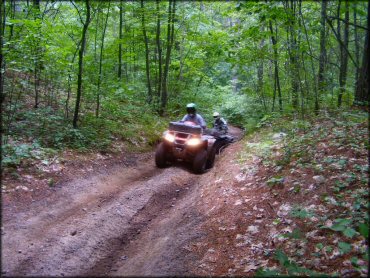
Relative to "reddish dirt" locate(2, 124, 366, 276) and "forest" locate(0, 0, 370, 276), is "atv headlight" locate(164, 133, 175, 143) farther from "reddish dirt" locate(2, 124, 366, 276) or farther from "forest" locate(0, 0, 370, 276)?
"reddish dirt" locate(2, 124, 366, 276)

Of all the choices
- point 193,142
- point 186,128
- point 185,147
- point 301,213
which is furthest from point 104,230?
point 186,128

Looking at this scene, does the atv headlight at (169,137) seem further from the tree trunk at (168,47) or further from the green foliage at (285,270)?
the tree trunk at (168,47)

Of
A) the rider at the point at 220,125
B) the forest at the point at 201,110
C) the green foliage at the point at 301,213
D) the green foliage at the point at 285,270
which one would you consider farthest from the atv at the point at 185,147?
the green foliage at the point at 285,270

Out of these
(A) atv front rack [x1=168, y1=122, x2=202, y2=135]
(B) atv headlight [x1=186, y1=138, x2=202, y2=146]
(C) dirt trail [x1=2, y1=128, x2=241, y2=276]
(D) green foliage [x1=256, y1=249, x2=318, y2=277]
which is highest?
(A) atv front rack [x1=168, y1=122, x2=202, y2=135]

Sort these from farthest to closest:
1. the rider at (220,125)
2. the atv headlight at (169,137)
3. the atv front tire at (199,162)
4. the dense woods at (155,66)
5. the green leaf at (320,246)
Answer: the rider at (220,125), the atv headlight at (169,137), the atv front tire at (199,162), the dense woods at (155,66), the green leaf at (320,246)

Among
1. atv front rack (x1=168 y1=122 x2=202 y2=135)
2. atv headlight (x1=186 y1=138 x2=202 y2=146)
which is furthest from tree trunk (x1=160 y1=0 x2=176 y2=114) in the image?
atv headlight (x1=186 y1=138 x2=202 y2=146)

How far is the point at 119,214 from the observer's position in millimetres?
5812

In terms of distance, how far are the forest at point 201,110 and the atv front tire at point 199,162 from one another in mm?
411

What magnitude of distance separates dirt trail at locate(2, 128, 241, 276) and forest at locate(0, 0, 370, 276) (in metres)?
0.22

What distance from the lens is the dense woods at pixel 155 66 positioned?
27.0ft

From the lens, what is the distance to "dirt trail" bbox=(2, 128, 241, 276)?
4.19 meters

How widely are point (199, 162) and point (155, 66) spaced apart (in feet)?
30.0

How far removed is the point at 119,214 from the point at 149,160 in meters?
4.19

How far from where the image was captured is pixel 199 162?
8688mm
